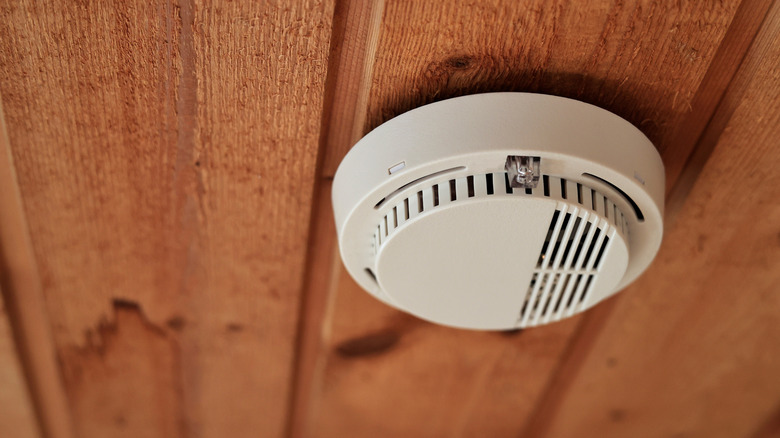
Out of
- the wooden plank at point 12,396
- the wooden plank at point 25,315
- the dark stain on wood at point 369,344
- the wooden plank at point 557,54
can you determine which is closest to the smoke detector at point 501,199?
the wooden plank at point 557,54

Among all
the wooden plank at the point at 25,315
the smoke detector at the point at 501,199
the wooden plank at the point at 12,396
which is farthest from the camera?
the wooden plank at the point at 12,396

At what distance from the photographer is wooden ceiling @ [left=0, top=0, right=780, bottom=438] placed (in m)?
0.51

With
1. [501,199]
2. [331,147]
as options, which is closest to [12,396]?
[331,147]

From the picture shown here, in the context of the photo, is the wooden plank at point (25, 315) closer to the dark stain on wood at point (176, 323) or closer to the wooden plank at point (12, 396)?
the wooden plank at point (12, 396)

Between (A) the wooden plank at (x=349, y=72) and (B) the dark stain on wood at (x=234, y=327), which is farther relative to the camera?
(B) the dark stain on wood at (x=234, y=327)

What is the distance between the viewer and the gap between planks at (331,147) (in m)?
0.51

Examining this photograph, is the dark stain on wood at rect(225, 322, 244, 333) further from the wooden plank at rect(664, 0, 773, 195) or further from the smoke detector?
the wooden plank at rect(664, 0, 773, 195)

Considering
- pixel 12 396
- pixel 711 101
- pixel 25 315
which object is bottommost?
pixel 12 396

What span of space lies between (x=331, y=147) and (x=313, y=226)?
10cm

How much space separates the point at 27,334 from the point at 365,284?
0.43 m

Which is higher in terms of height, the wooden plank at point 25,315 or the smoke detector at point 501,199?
the smoke detector at point 501,199

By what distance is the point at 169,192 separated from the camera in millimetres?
634

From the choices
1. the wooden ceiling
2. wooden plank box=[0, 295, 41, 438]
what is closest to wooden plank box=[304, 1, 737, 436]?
the wooden ceiling

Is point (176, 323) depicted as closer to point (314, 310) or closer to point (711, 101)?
point (314, 310)
